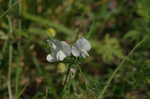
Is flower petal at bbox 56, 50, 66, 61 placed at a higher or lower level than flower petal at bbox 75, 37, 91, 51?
lower

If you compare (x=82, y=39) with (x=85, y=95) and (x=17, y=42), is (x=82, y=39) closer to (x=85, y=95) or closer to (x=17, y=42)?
(x=85, y=95)

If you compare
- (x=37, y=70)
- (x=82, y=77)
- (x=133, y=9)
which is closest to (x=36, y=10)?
(x=37, y=70)

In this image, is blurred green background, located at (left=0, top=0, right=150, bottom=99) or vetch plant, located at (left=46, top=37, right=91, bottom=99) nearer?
vetch plant, located at (left=46, top=37, right=91, bottom=99)

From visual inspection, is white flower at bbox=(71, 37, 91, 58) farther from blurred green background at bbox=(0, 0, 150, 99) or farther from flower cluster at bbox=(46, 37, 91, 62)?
blurred green background at bbox=(0, 0, 150, 99)

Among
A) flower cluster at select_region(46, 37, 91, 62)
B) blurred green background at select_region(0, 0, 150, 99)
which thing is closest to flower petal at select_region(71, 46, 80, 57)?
flower cluster at select_region(46, 37, 91, 62)

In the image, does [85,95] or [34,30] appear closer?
[85,95]

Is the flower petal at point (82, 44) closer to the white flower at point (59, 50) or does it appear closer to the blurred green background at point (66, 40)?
the white flower at point (59, 50)
